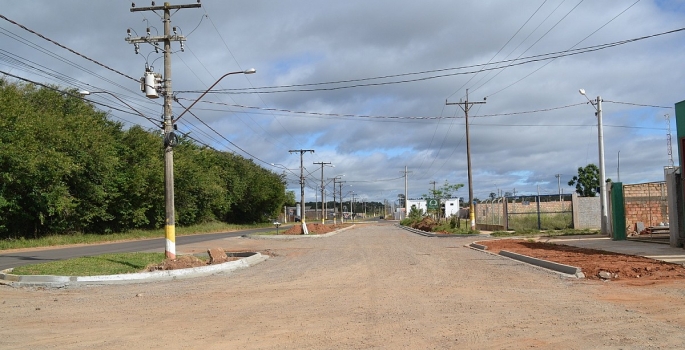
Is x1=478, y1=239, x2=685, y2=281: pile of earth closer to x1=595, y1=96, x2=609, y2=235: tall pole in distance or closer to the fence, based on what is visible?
x1=595, y1=96, x2=609, y2=235: tall pole in distance

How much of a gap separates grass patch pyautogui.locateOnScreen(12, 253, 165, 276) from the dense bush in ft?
19.4

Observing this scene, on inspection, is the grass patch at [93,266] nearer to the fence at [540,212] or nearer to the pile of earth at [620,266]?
the pile of earth at [620,266]

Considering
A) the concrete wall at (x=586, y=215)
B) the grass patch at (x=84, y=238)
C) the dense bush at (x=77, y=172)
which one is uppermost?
the dense bush at (x=77, y=172)

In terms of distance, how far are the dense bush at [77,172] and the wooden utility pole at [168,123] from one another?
3345 millimetres

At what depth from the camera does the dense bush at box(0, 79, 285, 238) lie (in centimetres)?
3256

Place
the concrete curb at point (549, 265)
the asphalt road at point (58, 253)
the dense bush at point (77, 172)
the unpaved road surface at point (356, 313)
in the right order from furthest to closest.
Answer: the dense bush at point (77, 172) → the asphalt road at point (58, 253) → the concrete curb at point (549, 265) → the unpaved road surface at point (356, 313)

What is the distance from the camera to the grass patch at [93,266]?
54.5 ft

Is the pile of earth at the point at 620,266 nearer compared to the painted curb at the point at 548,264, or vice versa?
the pile of earth at the point at 620,266

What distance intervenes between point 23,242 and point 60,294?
2293 cm

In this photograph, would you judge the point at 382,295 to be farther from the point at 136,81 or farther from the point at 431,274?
the point at 136,81

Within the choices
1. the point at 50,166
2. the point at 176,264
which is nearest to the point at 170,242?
the point at 176,264

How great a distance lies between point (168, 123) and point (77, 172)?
2225 centimetres

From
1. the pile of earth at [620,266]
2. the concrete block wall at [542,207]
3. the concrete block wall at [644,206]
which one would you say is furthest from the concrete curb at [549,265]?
the concrete block wall at [542,207]

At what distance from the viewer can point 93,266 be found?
1819 centimetres
